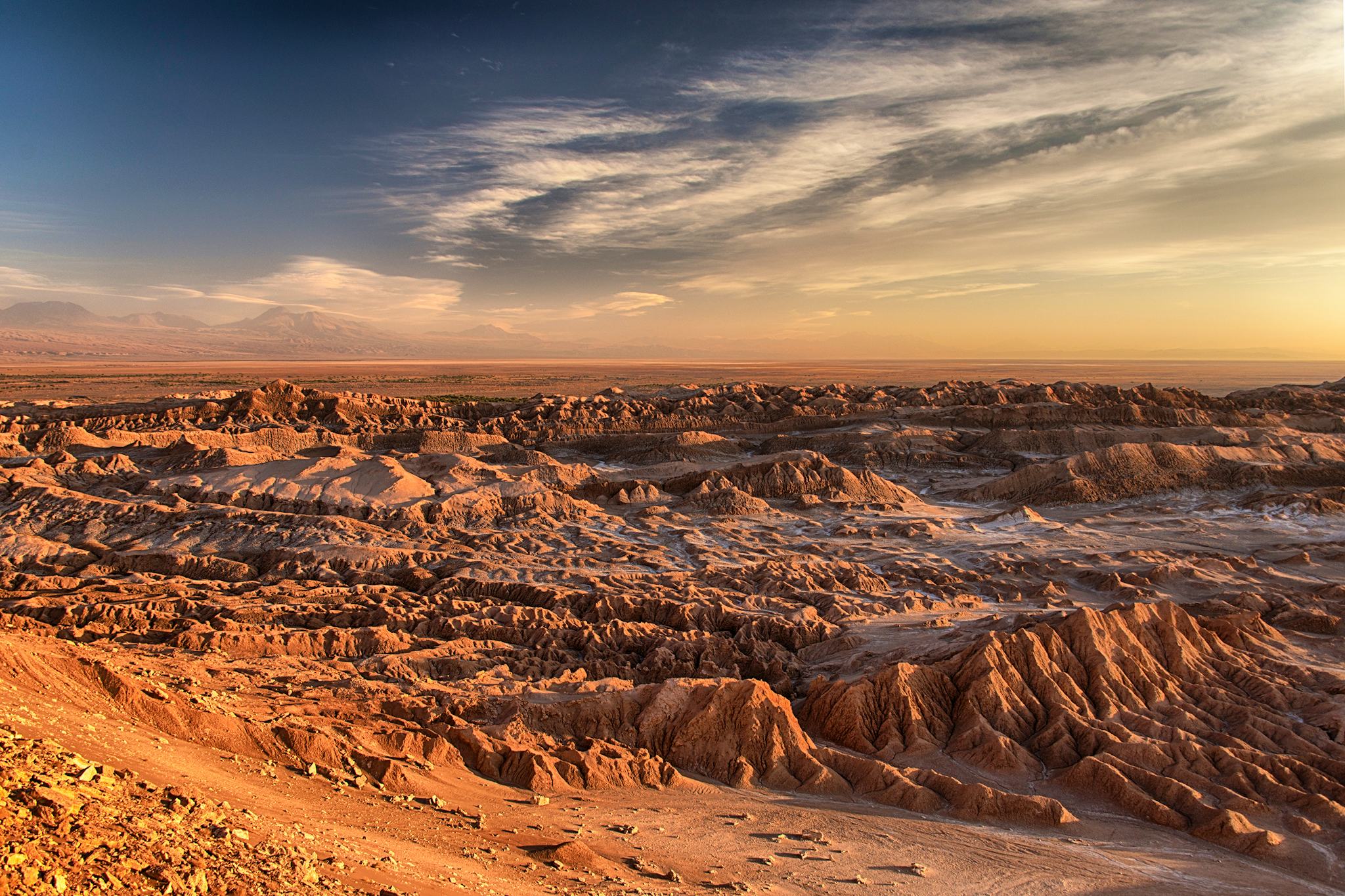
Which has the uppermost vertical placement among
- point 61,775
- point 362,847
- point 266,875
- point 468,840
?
point 61,775

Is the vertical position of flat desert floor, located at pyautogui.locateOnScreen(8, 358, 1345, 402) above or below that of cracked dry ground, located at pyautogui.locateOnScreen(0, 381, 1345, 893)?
above

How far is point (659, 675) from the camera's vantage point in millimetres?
17891

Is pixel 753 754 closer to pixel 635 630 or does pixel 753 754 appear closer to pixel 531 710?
pixel 531 710

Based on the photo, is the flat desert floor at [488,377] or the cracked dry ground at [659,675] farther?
the flat desert floor at [488,377]

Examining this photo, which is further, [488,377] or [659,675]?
[488,377]

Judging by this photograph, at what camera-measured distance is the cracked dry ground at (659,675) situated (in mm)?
8898

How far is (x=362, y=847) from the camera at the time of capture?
7.99 meters

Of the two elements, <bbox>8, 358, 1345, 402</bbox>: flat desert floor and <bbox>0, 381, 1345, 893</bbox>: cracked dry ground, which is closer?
<bbox>0, 381, 1345, 893</bbox>: cracked dry ground

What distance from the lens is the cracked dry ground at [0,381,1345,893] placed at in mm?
8898

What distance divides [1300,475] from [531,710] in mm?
42361

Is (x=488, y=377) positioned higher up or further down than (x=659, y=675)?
higher up

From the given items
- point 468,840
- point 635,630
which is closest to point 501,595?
point 635,630

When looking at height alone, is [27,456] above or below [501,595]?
above

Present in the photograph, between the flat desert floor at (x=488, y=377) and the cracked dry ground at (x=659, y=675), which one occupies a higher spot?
the flat desert floor at (x=488, y=377)
